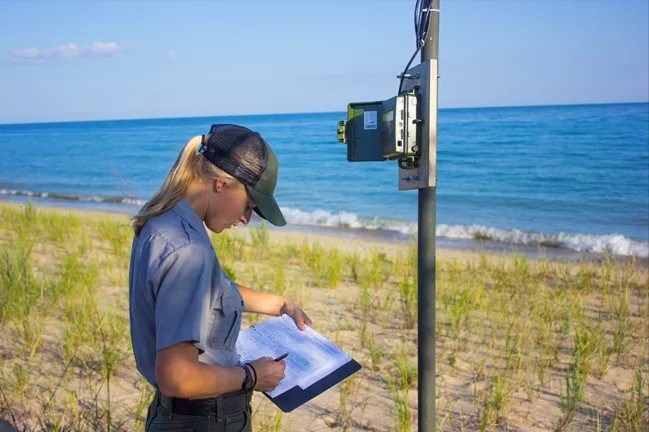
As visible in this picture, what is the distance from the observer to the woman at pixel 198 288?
1.65m

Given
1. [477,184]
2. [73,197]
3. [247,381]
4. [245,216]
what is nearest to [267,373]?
[247,381]

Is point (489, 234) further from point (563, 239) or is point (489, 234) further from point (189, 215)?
point (189, 215)

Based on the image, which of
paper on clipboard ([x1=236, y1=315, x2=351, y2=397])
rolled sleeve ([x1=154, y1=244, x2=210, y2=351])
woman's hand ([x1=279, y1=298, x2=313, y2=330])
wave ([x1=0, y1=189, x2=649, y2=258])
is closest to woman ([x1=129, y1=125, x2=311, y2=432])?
rolled sleeve ([x1=154, y1=244, x2=210, y2=351])

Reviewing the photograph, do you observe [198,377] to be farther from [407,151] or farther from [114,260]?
[114,260]

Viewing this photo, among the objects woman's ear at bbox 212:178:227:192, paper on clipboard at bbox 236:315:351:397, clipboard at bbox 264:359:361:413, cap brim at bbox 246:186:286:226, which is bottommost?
clipboard at bbox 264:359:361:413

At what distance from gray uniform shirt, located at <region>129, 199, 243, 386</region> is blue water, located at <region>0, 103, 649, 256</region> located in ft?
12.8

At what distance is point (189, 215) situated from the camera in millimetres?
1796

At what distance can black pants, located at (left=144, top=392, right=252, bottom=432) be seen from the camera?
191 cm

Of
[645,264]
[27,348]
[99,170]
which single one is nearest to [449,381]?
[27,348]

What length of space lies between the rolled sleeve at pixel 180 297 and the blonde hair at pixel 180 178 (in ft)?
0.63

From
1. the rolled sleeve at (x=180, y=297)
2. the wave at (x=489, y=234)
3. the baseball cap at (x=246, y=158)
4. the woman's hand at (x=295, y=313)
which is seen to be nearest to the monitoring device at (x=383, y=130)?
the baseball cap at (x=246, y=158)

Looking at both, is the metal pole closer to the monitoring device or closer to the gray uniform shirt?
the monitoring device

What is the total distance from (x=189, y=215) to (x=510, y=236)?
1023 centimetres

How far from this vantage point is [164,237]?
1700 mm
